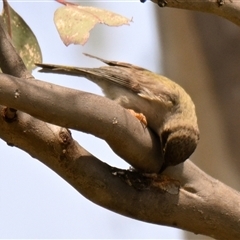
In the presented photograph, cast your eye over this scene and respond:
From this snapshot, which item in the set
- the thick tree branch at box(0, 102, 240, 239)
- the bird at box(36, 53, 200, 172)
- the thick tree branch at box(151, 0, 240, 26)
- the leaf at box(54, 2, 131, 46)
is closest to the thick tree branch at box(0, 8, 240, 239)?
the thick tree branch at box(0, 102, 240, 239)

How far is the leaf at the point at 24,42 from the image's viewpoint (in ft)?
4.93

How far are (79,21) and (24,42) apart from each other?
33 cm

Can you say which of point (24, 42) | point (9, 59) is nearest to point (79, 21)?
point (9, 59)

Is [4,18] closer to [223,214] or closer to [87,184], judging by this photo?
[87,184]

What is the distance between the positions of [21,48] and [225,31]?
5.28ft

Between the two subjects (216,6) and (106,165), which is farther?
(216,6)

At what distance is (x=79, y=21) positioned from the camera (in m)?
1.25

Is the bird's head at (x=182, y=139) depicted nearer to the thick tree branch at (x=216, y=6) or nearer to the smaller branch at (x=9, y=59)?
the thick tree branch at (x=216, y=6)

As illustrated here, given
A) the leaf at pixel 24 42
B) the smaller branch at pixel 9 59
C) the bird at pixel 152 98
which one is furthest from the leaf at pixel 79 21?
the bird at pixel 152 98

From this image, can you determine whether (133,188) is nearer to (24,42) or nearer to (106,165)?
(106,165)

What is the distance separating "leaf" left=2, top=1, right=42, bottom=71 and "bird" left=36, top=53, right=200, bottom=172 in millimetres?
194

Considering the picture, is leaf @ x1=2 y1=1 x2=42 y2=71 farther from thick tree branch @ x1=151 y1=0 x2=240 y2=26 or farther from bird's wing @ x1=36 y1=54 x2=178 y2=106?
thick tree branch @ x1=151 y1=0 x2=240 y2=26

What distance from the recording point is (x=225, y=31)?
2.87m

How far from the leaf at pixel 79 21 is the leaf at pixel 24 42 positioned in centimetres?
Result: 25
